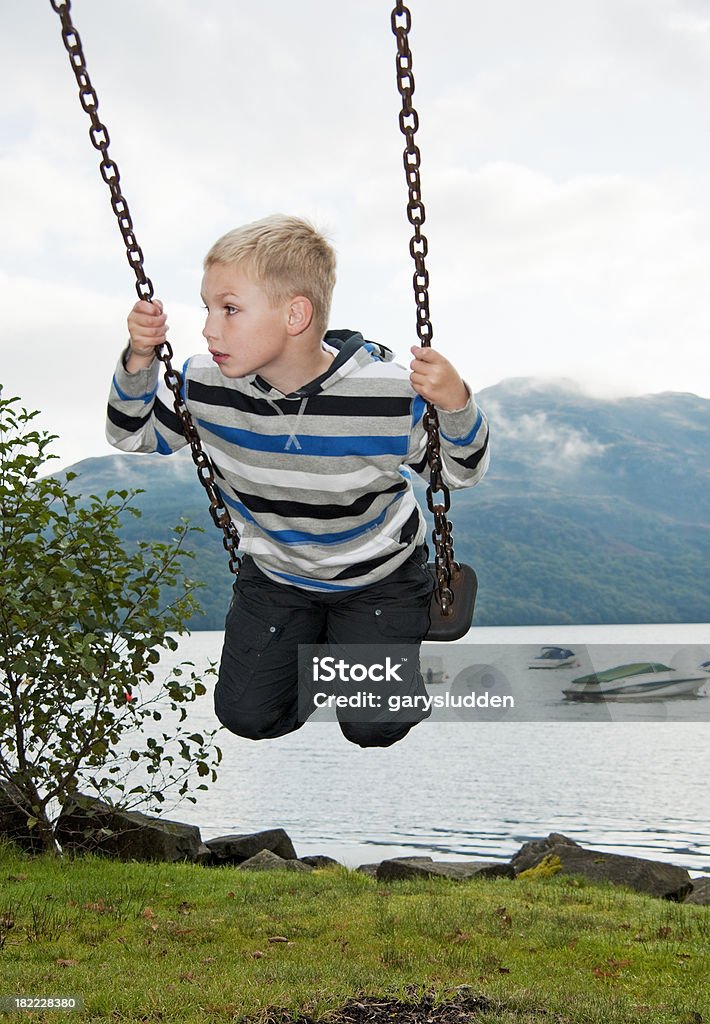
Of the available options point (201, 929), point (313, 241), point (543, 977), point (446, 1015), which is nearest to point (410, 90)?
point (313, 241)

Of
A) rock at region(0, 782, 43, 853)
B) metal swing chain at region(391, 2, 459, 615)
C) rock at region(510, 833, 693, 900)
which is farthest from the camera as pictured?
rock at region(510, 833, 693, 900)

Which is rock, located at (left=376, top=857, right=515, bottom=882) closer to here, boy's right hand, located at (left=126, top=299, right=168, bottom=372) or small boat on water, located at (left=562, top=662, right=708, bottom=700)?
boy's right hand, located at (left=126, top=299, right=168, bottom=372)

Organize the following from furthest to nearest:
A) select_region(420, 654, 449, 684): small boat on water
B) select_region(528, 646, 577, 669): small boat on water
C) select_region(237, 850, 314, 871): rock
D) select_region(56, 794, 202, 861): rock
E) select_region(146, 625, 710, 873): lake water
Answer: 1. select_region(528, 646, 577, 669): small boat on water
2. select_region(146, 625, 710, 873): lake water
3. select_region(237, 850, 314, 871): rock
4. select_region(56, 794, 202, 861): rock
5. select_region(420, 654, 449, 684): small boat on water

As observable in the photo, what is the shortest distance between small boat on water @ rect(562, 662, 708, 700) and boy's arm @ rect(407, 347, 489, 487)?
217ft

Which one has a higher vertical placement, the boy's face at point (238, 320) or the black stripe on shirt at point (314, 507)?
the boy's face at point (238, 320)

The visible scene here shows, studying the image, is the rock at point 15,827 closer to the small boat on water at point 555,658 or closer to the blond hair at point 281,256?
the blond hair at point 281,256

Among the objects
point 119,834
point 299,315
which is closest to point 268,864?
point 119,834

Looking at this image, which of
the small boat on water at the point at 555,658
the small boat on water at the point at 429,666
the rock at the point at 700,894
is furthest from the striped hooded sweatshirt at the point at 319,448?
the small boat on water at the point at 555,658

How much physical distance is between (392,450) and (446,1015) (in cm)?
367

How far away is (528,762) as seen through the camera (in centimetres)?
4647

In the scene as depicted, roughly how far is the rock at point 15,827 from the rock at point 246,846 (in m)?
3.43

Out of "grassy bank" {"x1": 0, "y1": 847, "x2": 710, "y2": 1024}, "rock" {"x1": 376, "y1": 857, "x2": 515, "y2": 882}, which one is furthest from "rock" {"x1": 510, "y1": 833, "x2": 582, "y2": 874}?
"grassy bank" {"x1": 0, "y1": 847, "x2": 710, "y2": 1024}

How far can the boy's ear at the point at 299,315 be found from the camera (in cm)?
303

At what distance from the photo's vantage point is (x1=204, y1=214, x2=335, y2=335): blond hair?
9.73 ft
